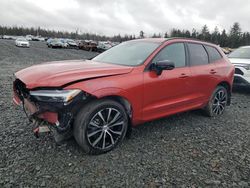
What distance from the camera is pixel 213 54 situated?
512 centimetres

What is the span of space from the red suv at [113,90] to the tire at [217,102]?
1.32 feet

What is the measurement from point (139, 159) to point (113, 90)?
1.03 meters

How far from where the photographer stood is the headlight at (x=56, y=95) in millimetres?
2852

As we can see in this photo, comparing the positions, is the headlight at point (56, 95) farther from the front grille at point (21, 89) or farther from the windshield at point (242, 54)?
the windshield at point (242, 54)

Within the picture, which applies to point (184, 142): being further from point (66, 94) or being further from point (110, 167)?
point (66, 94)

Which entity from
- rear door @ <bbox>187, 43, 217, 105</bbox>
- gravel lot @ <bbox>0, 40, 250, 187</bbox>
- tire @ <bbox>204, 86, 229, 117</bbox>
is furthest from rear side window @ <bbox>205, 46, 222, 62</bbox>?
gravel lot @ <bbox>0, 40, 250, 187</bbox>

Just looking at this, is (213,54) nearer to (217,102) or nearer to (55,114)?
(217,102)

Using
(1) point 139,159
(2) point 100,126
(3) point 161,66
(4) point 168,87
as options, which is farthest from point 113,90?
(4) point 168,87

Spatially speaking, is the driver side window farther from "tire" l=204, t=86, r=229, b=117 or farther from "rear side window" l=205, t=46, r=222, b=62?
"tire" l=204, t=86, r=229, b=117

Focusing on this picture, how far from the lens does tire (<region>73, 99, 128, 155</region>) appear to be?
3.02 m

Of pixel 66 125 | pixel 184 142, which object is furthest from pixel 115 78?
pixel 184 142

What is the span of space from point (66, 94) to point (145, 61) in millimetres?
1428

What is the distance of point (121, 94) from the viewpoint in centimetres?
327

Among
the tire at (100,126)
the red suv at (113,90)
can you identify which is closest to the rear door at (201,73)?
the red suv at (113,90)
